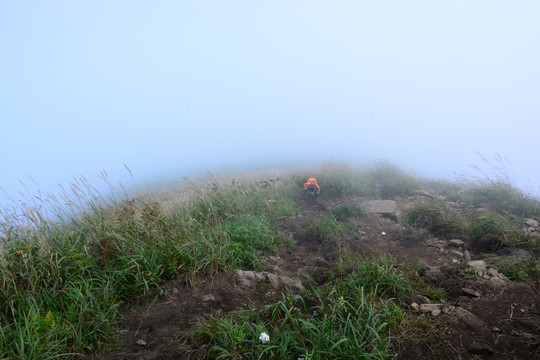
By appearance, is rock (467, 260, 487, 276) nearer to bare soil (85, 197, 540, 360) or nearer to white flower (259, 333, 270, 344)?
bare soil (85, 197, 540, 360)

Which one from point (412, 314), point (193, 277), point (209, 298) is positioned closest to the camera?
point (412, 314)

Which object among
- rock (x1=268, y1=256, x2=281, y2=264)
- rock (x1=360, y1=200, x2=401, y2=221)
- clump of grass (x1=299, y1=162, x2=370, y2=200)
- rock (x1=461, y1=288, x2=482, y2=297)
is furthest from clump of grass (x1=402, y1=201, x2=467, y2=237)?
rock (x1=268, y1=256, x2=281, y2=264)

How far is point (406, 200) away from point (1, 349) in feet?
26.5

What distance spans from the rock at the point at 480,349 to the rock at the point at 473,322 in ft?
0.69

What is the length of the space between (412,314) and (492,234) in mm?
2608

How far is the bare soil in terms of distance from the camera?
2244 millimetres

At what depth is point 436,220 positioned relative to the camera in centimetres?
537

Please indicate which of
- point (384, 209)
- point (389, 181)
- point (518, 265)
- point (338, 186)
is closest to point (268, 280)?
point (518, 265)

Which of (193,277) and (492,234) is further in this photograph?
(492,234)

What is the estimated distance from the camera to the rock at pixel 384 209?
638cm

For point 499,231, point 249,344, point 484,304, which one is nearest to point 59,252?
point 249,344

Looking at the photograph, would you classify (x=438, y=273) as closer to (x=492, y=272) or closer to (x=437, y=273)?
(x=437, y=273)

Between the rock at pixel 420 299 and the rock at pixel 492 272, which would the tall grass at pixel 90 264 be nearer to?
the rock at pixel 420 299

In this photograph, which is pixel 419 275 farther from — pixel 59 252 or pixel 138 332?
pixel 59 252
